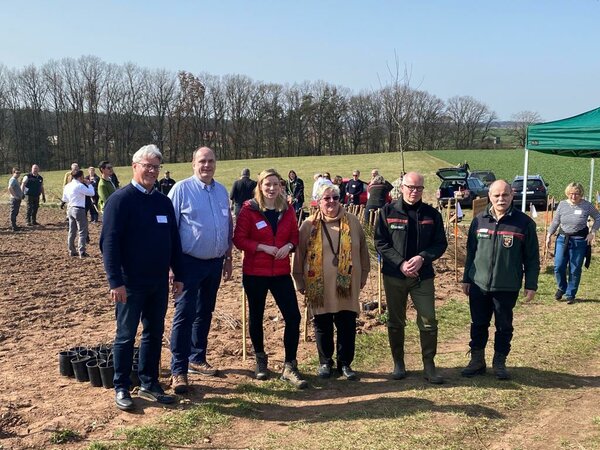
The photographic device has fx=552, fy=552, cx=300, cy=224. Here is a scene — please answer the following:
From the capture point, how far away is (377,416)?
161 inches

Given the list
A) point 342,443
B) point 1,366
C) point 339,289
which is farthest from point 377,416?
point 1,366

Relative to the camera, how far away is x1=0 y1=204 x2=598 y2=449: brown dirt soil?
3.95 m

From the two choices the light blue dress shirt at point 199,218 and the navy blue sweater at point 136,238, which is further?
the light blue dress shirt at point 199,218

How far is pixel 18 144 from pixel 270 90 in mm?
30116

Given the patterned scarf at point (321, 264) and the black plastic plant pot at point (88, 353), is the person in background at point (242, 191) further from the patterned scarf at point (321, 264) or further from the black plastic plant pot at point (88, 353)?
the patterned scarf at point (321, 264)

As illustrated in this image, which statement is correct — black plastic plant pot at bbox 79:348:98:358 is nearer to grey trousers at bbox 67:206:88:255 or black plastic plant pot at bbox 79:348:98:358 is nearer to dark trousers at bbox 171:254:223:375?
dark trousers at bbox 171:254:223:375

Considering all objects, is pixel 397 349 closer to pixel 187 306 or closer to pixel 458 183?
pixel 187 306

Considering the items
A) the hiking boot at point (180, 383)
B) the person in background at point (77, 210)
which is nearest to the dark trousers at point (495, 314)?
the hiking boot at point (180, 383)

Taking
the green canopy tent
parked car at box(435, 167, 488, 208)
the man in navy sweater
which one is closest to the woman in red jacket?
the man in navy sweater

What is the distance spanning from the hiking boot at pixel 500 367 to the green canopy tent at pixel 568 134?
187 inches

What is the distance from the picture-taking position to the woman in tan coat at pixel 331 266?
469 cm

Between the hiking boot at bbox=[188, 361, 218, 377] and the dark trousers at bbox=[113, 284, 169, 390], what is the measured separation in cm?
66

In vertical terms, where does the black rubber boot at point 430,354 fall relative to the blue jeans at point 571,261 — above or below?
below

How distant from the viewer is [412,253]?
4.65 m
